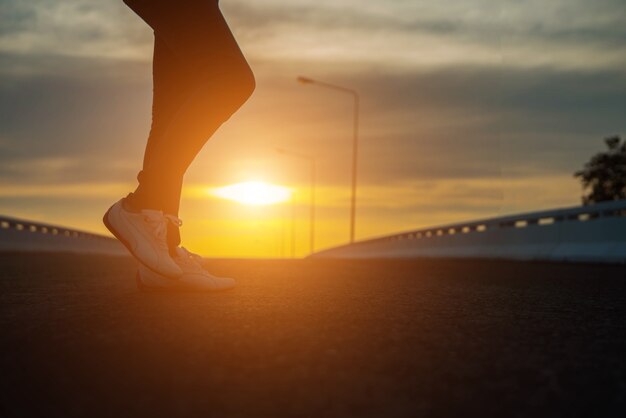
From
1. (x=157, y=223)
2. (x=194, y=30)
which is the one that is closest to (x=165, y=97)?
(x=194, y=30)

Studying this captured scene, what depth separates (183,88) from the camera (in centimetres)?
540


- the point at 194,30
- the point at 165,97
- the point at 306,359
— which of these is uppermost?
the point at 194,30

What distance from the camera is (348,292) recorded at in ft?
18.0

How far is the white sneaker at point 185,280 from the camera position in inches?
200

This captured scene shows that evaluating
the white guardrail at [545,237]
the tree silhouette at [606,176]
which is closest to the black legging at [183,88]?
the white guardrail at [545,237]

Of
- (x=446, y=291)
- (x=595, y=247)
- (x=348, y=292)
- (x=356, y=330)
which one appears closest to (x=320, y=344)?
(x=356, y=330)

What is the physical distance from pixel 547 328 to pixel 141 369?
1.77 metres

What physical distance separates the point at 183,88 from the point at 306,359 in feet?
9.74

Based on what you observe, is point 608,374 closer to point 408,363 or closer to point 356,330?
point 408,363

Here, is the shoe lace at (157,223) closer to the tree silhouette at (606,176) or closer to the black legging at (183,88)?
the black legging at (183,88)

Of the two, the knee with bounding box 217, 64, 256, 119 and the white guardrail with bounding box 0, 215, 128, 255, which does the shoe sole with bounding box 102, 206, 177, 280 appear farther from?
the white guardrail with bounding box 0, 215, 128, 255

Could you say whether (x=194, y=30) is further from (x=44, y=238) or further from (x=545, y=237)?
(x=44, y=238)

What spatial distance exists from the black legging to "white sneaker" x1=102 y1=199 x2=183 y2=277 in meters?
0.10

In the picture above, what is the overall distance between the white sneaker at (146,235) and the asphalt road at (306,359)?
1.16 feet
